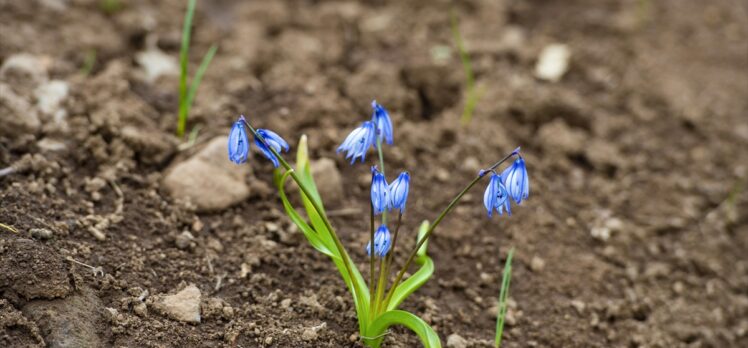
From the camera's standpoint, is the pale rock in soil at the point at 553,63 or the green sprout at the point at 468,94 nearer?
the green sprout at the point at 468,94

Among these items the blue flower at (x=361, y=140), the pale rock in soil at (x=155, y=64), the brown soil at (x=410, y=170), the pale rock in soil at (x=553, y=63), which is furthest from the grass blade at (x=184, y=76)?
the pale rock in soil at (x=553, y=63)

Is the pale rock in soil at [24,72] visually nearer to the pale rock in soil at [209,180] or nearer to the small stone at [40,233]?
the pale rock in soil at [209,180]

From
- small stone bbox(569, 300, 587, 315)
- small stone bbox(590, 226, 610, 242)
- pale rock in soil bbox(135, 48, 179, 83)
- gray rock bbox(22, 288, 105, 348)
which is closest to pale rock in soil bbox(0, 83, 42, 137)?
pale rock in soil bbox(135, 48, 179, 83)

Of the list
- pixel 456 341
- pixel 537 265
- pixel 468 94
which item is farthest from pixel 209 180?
pixel 468 94

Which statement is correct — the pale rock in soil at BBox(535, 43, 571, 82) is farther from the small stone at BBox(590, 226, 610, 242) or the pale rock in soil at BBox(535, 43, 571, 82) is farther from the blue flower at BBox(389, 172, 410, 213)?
the blue flower at BBox(389, 172, 410, 213)

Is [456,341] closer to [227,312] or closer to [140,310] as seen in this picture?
[227,312]

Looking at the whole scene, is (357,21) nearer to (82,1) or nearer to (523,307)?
(82,1)
